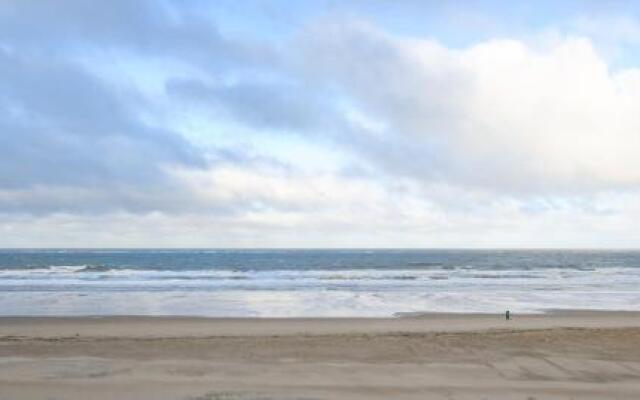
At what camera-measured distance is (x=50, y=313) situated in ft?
70.5

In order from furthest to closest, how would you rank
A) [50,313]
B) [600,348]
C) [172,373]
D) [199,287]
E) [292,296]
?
[199,287] → [292,296] → [50,313] → [600,348] → [172,373]

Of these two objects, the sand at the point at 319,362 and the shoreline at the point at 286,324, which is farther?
the shoreline at the point at 286,324

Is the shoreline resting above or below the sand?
below

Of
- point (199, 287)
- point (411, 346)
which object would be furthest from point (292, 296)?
point (411, 346)

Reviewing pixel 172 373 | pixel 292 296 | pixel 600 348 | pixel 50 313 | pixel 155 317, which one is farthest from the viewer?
pixel 292 296

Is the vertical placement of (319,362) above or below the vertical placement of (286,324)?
above

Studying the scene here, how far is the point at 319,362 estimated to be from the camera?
1088 cm

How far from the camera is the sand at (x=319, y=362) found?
8.77 metres

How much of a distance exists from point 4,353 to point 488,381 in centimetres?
889

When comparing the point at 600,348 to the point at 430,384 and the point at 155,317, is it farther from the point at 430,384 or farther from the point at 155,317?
the point at 155,317

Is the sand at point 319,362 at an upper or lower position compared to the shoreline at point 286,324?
upper

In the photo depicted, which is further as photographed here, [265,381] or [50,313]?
[50,313]

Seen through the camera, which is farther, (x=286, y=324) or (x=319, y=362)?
(x=286, y=324)

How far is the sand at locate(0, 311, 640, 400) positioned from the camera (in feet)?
28.8
